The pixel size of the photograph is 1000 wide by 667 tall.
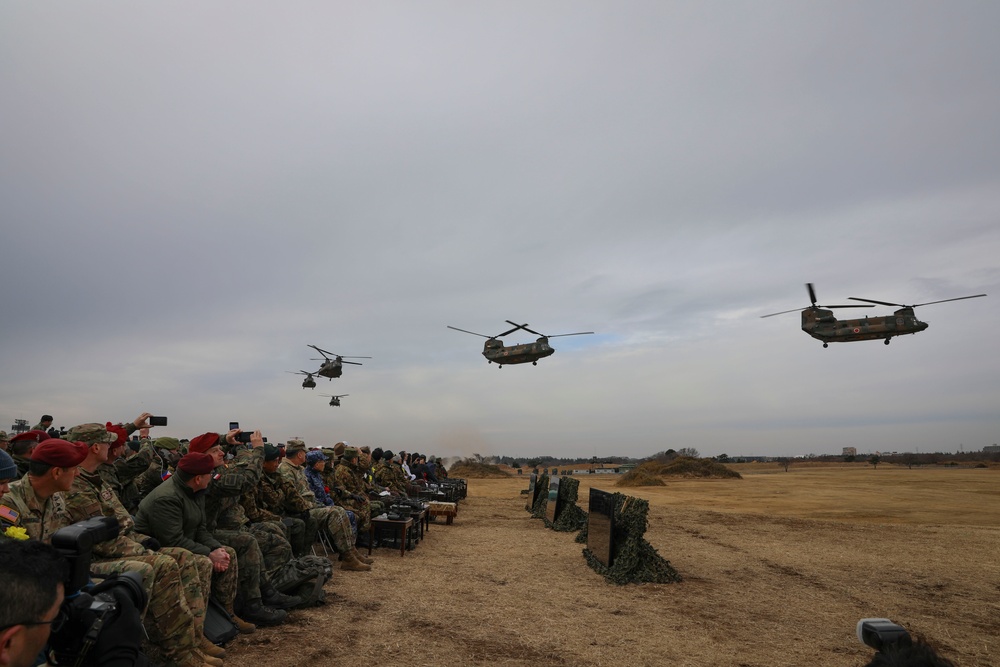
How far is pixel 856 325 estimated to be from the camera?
2655 centimetres

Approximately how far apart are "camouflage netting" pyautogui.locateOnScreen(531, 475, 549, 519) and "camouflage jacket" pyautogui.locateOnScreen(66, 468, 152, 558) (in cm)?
1186

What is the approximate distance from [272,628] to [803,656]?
5.44m

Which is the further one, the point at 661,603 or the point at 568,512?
the point at 568,512

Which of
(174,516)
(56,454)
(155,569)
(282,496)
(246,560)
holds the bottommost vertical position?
(246,560)

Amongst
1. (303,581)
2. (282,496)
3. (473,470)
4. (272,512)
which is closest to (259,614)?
(303,581)

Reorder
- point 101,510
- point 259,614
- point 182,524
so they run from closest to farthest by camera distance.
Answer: point 101,510 < point 182,524 < point 259,614

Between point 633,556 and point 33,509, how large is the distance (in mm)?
7538

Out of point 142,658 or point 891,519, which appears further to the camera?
point 891,519

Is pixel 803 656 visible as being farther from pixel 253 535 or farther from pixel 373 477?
pixel 373 477

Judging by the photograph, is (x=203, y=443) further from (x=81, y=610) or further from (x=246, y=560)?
(x=81, y=610)

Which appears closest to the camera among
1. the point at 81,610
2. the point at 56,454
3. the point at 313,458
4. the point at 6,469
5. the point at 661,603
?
the point at 81,610

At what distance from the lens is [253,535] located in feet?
22.3

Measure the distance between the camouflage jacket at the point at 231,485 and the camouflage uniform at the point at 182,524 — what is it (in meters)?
0.33

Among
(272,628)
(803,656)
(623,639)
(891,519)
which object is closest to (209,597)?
(272,628)
